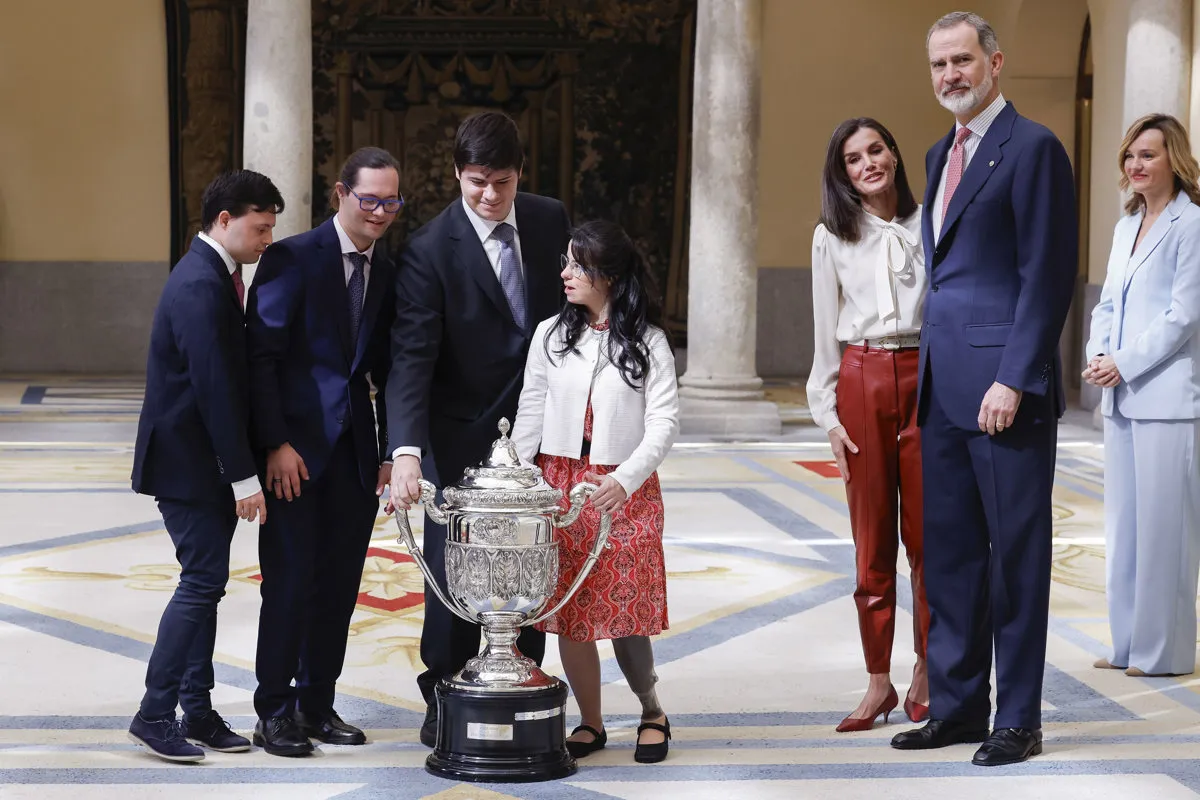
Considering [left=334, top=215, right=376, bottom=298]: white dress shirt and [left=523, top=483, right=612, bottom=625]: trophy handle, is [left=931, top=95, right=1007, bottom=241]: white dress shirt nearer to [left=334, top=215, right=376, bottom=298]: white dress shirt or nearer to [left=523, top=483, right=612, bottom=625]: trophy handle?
[left=523, top=483, right=612, bottom=625]: trophy handle

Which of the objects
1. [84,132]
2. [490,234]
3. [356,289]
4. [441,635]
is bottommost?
[441,635]

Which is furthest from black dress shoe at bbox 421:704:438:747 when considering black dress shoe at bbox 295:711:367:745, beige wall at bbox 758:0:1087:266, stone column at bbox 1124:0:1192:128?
beige wall at bbox 758:0:1087:266

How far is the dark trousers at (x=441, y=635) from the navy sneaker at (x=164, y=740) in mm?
660

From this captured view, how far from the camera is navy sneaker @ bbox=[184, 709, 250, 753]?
13.5 ft

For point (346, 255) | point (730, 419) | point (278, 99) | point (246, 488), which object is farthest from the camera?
point (730, 419)

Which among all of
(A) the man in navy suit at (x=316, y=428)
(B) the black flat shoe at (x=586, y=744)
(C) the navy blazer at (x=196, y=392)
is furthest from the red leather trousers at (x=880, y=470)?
(C) the navy blazer at (x=196, y=392)

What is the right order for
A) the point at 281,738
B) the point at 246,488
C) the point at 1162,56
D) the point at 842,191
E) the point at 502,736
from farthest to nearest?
the point at 1162,56 < the point at 842,191 < the point at 281,738 < the point at 246,488 < the point at 502,736

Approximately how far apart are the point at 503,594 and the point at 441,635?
467mm

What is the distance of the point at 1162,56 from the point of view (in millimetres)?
10922

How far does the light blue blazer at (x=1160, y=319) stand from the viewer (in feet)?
16.7

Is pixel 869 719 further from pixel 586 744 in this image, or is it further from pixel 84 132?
pixel 84 132

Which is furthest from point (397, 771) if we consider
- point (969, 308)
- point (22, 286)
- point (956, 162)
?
point (22, 286)

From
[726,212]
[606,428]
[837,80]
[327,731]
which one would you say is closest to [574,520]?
[606,428]

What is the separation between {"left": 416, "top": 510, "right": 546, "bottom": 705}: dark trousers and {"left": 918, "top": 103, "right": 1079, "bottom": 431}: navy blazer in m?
1.37
